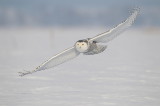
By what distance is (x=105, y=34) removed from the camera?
16812mm

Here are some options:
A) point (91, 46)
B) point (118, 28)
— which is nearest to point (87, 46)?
point (91, 46)

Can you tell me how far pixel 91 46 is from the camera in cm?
1617

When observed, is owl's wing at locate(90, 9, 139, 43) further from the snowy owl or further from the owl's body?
the owl's body

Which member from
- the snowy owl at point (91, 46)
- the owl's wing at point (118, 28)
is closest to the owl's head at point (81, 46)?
the snowy owl at point (91, 46)

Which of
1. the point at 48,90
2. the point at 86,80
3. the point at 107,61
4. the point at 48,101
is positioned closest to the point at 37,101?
the point at 48,101

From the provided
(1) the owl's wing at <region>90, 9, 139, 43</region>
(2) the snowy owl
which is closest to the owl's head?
(2) the snowy owl

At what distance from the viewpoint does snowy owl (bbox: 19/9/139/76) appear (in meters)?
15.9

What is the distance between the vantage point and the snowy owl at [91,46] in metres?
15.9

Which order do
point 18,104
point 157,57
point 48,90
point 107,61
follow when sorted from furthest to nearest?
point 157,57 < point 107,61 < point 48,90 < point 18,104

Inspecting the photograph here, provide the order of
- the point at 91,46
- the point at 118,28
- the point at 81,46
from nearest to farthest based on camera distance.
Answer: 1. the point at 81,46
2. the point at 91,46
3. the point at 118,28

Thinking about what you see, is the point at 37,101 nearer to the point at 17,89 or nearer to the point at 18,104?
the point at 18,104

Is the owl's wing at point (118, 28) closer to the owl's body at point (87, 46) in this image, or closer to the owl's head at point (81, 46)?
the owl's body at point (87, 46)

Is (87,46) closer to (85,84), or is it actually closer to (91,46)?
(91,46)

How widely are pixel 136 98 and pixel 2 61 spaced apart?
12.3 meters
